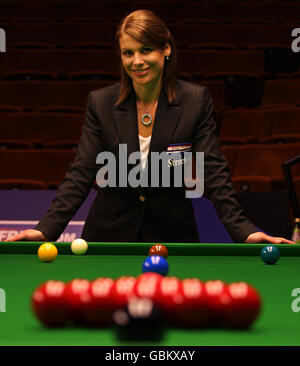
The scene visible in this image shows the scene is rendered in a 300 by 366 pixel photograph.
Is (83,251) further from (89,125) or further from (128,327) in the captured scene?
(128,327)

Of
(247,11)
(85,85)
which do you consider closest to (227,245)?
(85,85)

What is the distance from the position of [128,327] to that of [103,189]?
1500 mm

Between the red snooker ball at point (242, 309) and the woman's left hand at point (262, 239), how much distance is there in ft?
3.50

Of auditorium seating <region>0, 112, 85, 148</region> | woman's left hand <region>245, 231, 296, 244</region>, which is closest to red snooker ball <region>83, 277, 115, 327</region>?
woman's left hand <region>245, 231, 296, 244</region>

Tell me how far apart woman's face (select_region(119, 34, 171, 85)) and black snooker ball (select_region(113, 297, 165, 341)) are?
141 centimetres

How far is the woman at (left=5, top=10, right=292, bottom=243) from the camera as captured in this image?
2381 millimetres

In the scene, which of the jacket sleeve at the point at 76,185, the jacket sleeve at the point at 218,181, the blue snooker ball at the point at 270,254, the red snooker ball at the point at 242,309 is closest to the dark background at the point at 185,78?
the jacket sleeve at the point at 218,181

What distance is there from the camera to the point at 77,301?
45.4 inches

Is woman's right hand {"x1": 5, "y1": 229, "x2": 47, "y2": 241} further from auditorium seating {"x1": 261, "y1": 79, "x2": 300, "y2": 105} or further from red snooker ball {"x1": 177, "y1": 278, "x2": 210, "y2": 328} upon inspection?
auditorium seating {"x1": 261, "y1": 79, "x2": 300, "y2": 105}

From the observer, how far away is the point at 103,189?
2.46 metres

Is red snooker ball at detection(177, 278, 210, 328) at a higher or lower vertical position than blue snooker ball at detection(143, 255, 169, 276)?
lower

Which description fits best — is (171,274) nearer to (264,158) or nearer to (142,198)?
(142,198)

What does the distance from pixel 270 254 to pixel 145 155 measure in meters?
0.71

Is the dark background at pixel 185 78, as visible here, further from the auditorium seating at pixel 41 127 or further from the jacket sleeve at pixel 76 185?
the jacket sleeve at pixel 76 185
